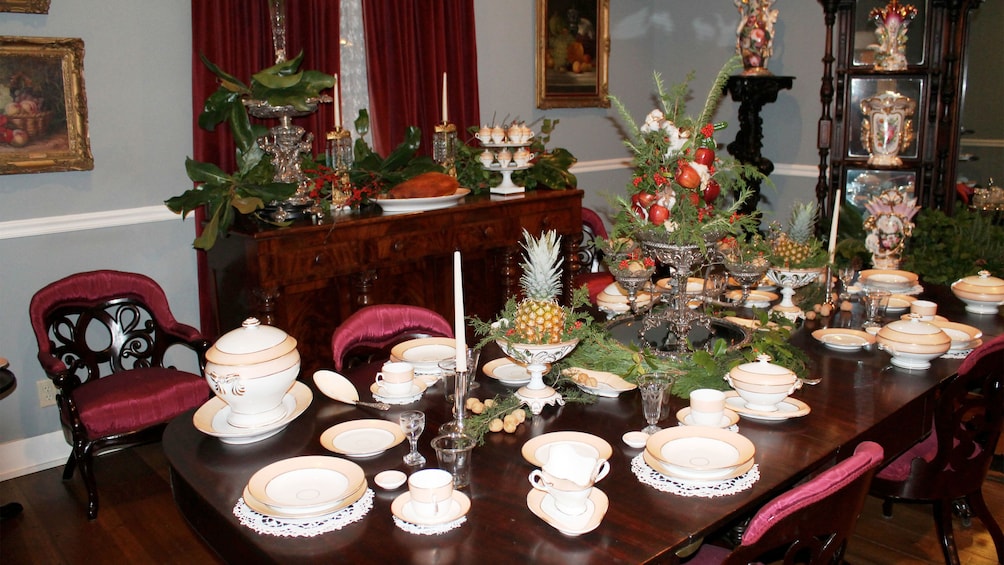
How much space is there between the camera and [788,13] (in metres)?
5.62

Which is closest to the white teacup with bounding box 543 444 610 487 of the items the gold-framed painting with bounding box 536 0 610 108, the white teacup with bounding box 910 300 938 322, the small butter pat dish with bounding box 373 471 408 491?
the small butter pat dish with bounding box 373 471 408 491

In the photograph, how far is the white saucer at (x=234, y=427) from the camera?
190 cm

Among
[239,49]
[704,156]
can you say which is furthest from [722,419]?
[239,49]

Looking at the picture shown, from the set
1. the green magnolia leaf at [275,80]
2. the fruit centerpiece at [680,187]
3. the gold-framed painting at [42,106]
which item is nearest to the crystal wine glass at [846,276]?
the fruit centerpiece at [680,187]

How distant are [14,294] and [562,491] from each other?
293 centimetres

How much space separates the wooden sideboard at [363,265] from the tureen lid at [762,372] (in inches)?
79.9

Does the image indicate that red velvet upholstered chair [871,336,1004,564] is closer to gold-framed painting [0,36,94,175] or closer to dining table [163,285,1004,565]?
dining table [163,285,1004,565]

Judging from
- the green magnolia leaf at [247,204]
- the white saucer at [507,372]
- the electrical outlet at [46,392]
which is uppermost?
the green magnolia leaf at [247,204]

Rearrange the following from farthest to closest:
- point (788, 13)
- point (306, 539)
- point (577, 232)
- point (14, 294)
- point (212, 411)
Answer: point (788, 13) → point (577, 232) → point (14, 294) → point (212, 411) → point (306, 539)

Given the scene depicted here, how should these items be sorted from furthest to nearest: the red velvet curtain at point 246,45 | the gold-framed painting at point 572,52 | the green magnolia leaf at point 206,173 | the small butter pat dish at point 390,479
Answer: the gold-framed painting at point 572,52 → the red velvet curtain at point 246,45 → the green magnolia leaf at point 206,173 → the small butter pat dish at point 390,479

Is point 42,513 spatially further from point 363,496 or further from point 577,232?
point 577,232

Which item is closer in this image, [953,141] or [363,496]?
[363,496]

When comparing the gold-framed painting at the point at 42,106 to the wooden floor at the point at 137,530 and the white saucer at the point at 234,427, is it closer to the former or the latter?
the wooden floor at the point at 137,530

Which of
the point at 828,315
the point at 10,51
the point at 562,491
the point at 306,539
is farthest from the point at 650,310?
the point at 10,51
